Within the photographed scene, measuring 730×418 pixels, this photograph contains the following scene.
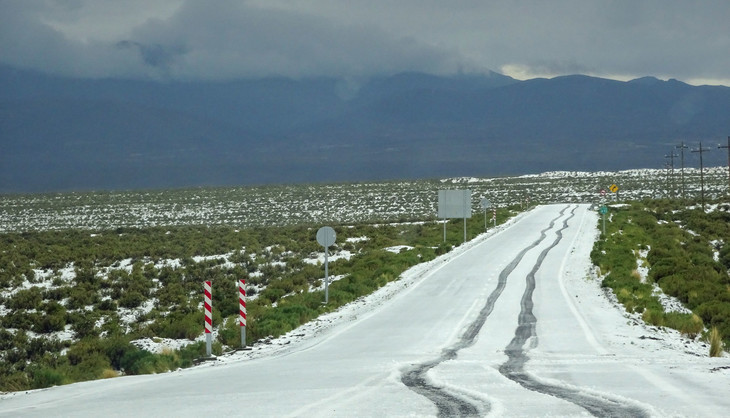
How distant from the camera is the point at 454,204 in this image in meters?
41.4

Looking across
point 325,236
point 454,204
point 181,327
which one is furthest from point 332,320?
point 454,204

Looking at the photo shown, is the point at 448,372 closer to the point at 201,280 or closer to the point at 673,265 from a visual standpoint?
the point at 673,265

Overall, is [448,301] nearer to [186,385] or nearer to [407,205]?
[186,385]

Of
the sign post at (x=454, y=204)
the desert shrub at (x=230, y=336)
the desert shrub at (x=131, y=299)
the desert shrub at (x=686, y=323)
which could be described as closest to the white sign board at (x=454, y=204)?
the sign post at (x=454, y=204)

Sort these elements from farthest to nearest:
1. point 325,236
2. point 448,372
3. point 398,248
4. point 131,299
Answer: point 398,248
point 131,299
point 325,236
point 448,372

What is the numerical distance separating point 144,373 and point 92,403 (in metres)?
3.61

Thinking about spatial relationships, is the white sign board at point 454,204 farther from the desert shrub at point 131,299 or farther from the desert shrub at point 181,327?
the desert shrub at point 181,327

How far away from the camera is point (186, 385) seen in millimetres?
10984

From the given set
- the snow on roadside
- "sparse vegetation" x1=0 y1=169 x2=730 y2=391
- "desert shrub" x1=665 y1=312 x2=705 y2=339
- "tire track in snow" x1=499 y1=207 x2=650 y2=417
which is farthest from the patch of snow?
"desert shrub" x1=665 y1=312 x2=705 y2=339

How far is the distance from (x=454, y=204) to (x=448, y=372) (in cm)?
3058

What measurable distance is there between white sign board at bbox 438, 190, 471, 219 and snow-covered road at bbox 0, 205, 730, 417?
63.8ft

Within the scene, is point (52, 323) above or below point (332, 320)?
below

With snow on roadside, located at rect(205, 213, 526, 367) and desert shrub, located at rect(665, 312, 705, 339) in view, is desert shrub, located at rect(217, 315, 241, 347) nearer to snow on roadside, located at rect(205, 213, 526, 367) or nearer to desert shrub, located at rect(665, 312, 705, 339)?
snow on roadside, located at rect(205, 213, 526, 367)

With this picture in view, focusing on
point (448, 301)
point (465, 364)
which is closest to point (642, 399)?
point (465, 364)
